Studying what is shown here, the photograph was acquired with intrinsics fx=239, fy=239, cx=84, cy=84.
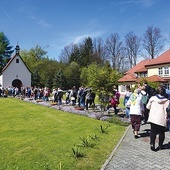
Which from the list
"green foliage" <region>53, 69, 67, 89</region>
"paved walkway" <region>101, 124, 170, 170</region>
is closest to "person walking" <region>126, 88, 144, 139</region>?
"paved walkway" <region>101, 124, 170, 170</region>

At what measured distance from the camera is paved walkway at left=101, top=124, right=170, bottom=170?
6.26 m

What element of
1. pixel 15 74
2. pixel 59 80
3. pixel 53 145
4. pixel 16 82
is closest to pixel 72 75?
pixel 59 80

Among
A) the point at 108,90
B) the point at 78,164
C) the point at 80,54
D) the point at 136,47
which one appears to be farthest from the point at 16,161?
the point at 80,54

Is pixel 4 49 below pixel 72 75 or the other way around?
the other way around

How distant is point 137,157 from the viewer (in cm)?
704

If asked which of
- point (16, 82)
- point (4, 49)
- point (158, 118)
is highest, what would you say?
point (4, 49)

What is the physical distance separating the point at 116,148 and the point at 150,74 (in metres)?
37.1

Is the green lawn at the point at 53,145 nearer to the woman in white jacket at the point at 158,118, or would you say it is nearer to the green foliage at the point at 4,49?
the woman in white jacket at the point at 158,118

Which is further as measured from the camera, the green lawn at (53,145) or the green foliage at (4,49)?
the green foliage at (4,49)

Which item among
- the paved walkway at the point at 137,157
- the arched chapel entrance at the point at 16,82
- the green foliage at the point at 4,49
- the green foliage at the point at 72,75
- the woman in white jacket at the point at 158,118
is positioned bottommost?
the paved walkway at the point at 137,157

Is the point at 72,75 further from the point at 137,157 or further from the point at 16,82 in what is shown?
the point at 137,157

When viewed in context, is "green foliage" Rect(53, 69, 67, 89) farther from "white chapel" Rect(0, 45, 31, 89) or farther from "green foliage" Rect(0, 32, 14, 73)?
"green foliage" Rect(0, 32, 14, 73)

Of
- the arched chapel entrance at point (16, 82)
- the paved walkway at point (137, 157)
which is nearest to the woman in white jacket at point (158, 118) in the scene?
the paved walkway at point (137, 157)

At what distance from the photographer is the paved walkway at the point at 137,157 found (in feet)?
20.5
